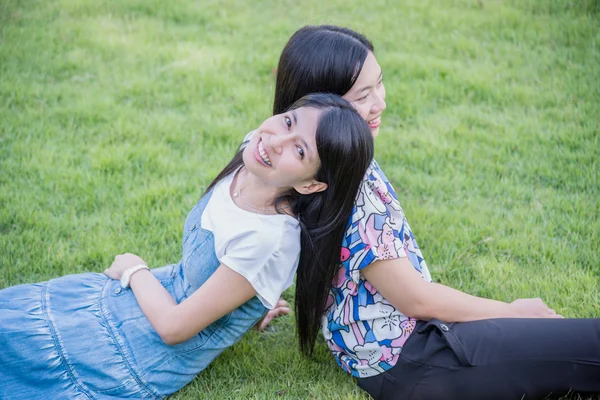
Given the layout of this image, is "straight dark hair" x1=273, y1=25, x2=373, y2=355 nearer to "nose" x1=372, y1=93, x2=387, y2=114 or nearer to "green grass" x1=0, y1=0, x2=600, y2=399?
"nose" x1=372, y1=93, x2=387, y2=114

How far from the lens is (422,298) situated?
2.34m

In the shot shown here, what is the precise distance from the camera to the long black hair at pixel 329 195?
2209 mm

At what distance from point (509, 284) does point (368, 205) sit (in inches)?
50.8

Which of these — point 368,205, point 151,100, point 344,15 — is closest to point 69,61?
point 151,100

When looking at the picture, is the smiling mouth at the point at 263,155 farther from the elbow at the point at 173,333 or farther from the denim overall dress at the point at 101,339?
the elbow at the point at 173,333

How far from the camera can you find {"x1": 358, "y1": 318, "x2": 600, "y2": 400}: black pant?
2338mm

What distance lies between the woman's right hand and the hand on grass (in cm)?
109

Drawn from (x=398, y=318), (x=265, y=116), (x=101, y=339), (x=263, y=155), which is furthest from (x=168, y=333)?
(x=265, y=116)

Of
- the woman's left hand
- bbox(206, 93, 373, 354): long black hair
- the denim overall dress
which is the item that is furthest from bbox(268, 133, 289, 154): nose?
the woman's left hand

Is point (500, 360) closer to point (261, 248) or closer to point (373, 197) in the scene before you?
point (373, 197)

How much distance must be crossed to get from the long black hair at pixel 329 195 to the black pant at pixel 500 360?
42 centimetres

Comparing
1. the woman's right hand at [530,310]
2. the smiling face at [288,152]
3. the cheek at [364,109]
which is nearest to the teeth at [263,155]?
the smiling face at [288,152]

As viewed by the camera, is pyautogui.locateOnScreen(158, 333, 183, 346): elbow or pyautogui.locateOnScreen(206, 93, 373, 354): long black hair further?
pyautogui.locateOnScreen(158, 333, 183, 346): elbow

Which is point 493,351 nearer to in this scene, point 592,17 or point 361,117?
point 361,117
